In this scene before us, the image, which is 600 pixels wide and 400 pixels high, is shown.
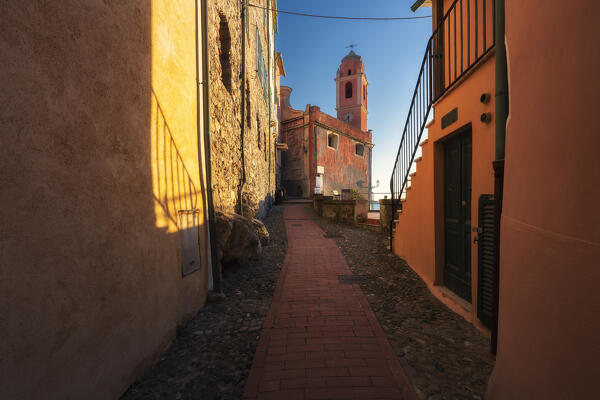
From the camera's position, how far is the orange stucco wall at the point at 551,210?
952mm

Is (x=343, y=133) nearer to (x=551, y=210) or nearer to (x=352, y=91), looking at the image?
(x=352, y=91)

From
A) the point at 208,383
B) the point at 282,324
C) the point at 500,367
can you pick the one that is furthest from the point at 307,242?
the point at 500,367

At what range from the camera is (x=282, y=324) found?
2.88 m

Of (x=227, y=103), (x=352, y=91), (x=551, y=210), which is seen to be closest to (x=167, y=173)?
(x=551, y=210)

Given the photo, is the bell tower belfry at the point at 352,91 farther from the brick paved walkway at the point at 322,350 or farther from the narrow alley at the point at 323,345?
the brick paved walkway at the point at 322,350

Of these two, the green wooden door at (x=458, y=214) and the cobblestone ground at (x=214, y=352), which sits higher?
the green wooden door at (x=458, y=214)

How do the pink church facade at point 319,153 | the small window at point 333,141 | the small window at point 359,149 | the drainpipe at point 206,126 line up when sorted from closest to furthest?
the drainpipe at point 206,126, the pink church facade at point 319,153, the small window at point 333,141, the small window at point 359,149

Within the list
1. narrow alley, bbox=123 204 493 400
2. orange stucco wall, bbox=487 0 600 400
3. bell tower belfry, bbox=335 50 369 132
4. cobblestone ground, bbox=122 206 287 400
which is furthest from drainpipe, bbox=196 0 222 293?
bell tower belfry, bbox=335 50 369 132

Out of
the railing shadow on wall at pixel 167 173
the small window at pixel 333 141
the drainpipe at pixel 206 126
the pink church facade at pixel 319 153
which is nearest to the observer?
the railing shadow on wall at pixel 167 173

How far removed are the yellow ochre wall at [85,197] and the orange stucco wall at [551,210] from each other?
2.43m

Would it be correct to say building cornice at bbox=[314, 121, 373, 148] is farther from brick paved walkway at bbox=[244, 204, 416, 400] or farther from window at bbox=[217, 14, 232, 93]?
brick paved walkway at bbox=[244, 204, 416, 400]

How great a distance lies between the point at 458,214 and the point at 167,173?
362 cm

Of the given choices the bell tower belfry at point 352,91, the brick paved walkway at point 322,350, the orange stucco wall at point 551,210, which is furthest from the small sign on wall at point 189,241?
the bell tower belfry at point 352,91

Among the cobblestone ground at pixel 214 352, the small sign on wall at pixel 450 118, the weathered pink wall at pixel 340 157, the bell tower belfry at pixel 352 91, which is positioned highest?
the bell tower belfry at pixel 352 91
